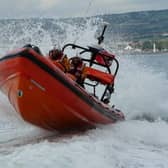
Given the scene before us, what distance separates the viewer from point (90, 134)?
9297 millimetres

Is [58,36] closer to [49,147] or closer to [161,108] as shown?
[161,108]

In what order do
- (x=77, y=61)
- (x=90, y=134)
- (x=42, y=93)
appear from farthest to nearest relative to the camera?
1. (x=77, y=61)
2. (x=90, y=134)
3. (x=42, y=93)

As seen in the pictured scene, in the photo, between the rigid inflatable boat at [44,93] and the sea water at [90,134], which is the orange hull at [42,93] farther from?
the sea water at [90,134]

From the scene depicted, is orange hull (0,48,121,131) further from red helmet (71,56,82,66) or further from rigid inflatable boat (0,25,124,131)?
red helmet (71,56,82,66)

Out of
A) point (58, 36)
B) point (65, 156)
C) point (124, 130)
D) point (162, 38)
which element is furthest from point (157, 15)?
point (65, 156)

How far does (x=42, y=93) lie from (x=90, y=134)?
137 cm

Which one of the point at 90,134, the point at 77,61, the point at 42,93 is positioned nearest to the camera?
the point at 42,93

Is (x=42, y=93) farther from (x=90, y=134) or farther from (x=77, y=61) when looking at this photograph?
(x=77, y=61)

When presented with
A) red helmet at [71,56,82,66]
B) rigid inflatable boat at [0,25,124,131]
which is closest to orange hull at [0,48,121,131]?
rigid inflatable boat at [0,25,124,131]

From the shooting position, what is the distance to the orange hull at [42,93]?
8.29 meters

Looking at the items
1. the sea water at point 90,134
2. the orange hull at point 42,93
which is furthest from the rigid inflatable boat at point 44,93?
the sea water at point 90,134

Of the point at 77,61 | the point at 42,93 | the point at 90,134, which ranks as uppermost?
the point at 77,61

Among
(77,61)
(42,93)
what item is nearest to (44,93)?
(42,93)

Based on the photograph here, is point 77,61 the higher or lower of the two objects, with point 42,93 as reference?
higher
